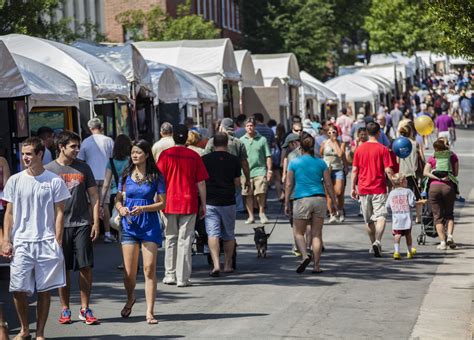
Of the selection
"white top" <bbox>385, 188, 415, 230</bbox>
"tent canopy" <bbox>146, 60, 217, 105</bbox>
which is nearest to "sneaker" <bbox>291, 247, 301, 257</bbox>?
"white top" <bbox>385, 188, 415, 230</bbox>

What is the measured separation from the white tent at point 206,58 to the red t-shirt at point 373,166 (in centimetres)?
1507

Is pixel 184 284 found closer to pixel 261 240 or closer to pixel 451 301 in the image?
pixel 261 240

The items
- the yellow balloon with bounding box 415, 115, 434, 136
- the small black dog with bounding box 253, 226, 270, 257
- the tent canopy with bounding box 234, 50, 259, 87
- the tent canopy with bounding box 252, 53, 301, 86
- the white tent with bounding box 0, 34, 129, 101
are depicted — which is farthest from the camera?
the tent canopy with bounding box 252, 53, 301, 86

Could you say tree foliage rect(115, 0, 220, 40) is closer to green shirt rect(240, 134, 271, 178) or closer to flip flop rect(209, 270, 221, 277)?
green shirt rect(240, 134, 271, 178)

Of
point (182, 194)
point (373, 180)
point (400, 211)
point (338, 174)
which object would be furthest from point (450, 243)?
point (182, 194)

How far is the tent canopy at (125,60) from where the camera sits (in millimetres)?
21656

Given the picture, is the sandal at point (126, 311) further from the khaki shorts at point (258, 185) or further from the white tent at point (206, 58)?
the white tent at point (206, 58)

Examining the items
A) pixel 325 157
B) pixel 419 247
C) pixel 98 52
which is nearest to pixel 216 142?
pixel 419 247

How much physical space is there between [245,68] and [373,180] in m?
19.3

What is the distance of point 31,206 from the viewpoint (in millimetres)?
9656

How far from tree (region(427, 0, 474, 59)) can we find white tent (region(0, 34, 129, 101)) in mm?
6968

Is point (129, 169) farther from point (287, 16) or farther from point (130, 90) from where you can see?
point (287, 16)

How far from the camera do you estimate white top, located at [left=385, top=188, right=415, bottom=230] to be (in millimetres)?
15641

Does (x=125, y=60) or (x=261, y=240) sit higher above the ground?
(x=125, y=60)
